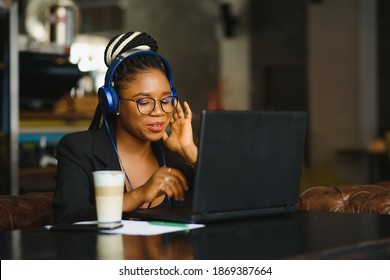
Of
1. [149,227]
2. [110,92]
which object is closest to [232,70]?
[110,92]

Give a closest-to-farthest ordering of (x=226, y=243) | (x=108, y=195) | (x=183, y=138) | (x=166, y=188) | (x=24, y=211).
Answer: (x=226, y=243) → (x=108, y=195) → (x=166, y=188) → (x=183, y=138) → (x=24, y=211)

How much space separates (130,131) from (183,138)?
0.17 metres

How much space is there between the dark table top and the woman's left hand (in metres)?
0.48

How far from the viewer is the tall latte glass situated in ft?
5.16

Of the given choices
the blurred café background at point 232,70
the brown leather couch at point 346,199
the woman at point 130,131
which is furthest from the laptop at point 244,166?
the blurred café background at point 232,70

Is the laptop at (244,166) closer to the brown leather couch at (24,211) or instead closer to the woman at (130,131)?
the woman at (130,131)

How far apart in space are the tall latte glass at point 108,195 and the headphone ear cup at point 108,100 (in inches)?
21.3

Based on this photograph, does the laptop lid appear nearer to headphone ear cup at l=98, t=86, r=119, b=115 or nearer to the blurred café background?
headphone ear cup at l=98, t=86, r=119, b=115

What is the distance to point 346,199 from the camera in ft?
8.36

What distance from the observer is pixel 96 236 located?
1.49 m

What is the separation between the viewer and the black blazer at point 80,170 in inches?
75.0

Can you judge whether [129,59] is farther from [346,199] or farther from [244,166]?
[346,199]
